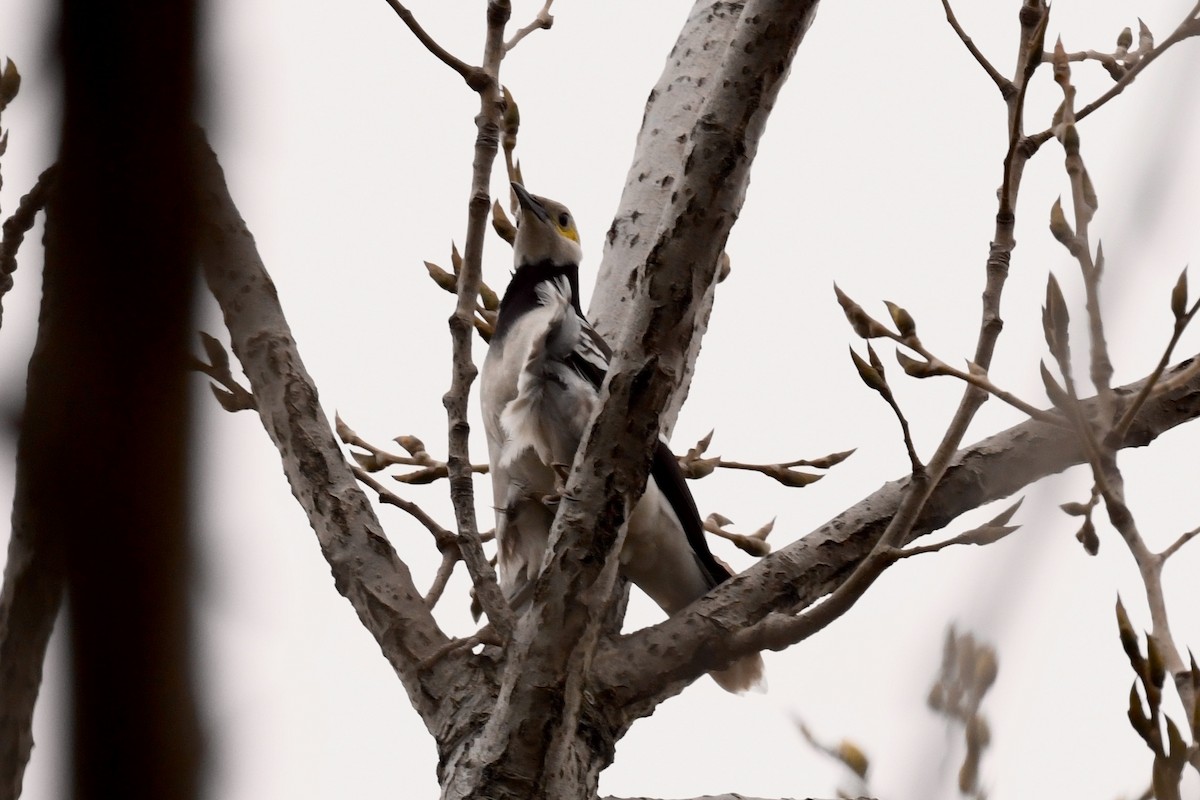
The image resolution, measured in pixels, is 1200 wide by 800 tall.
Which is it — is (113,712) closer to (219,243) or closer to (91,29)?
(91,29)

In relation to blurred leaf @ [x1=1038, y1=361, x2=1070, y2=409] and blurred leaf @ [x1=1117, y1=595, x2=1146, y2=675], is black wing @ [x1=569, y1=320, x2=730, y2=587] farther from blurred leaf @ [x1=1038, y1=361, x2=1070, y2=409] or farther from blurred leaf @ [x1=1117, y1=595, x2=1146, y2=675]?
blurred leaf @ [x1=1117, y1=595, x2=1146, y2=675]

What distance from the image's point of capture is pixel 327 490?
308 cm

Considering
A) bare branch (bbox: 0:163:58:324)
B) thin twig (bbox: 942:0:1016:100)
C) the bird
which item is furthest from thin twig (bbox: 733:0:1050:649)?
bare branch (bbox: 0:163:58:324)

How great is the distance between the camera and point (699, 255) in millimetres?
2479

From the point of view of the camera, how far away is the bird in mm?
3902

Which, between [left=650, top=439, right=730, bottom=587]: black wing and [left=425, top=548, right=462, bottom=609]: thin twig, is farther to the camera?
[left=650, top=439, right=730, bottom=587]: black wing

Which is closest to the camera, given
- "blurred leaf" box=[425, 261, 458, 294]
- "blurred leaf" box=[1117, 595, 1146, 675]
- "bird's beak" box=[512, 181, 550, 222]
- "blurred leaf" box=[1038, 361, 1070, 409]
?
"blurred leaf" box=[1117, 595, 1146, 675]

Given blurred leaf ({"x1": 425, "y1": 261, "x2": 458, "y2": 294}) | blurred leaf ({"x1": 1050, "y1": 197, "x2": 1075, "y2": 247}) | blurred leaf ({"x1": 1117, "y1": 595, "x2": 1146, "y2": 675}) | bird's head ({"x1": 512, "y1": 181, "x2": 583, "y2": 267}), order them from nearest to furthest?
blurred leaf ({"x1": 1117, "y1": 595, "x2": 1146, "y2": 675}) < blurred leaf ({"x1": 1050, "y1": 197, "x2": 1075, "y2": 247}) < blurred leaf ({"x1": 425, "y1": 261, "x2": 458, "y2": 294}) < bird's head ({"x1": 512, "y1": 181, "x2": 583, "y2": 267})

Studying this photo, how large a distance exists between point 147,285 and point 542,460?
3131 mm

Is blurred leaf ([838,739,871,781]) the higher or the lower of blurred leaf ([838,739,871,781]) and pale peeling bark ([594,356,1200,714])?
the lower

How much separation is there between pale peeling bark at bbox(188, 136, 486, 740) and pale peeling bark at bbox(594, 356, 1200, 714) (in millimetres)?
396

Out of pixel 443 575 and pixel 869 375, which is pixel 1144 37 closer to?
pixel 869 375

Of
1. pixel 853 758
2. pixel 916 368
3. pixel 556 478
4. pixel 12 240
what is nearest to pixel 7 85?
pixel 12 240

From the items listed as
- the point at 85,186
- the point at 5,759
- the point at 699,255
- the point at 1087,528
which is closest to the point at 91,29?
the point at 85,186
